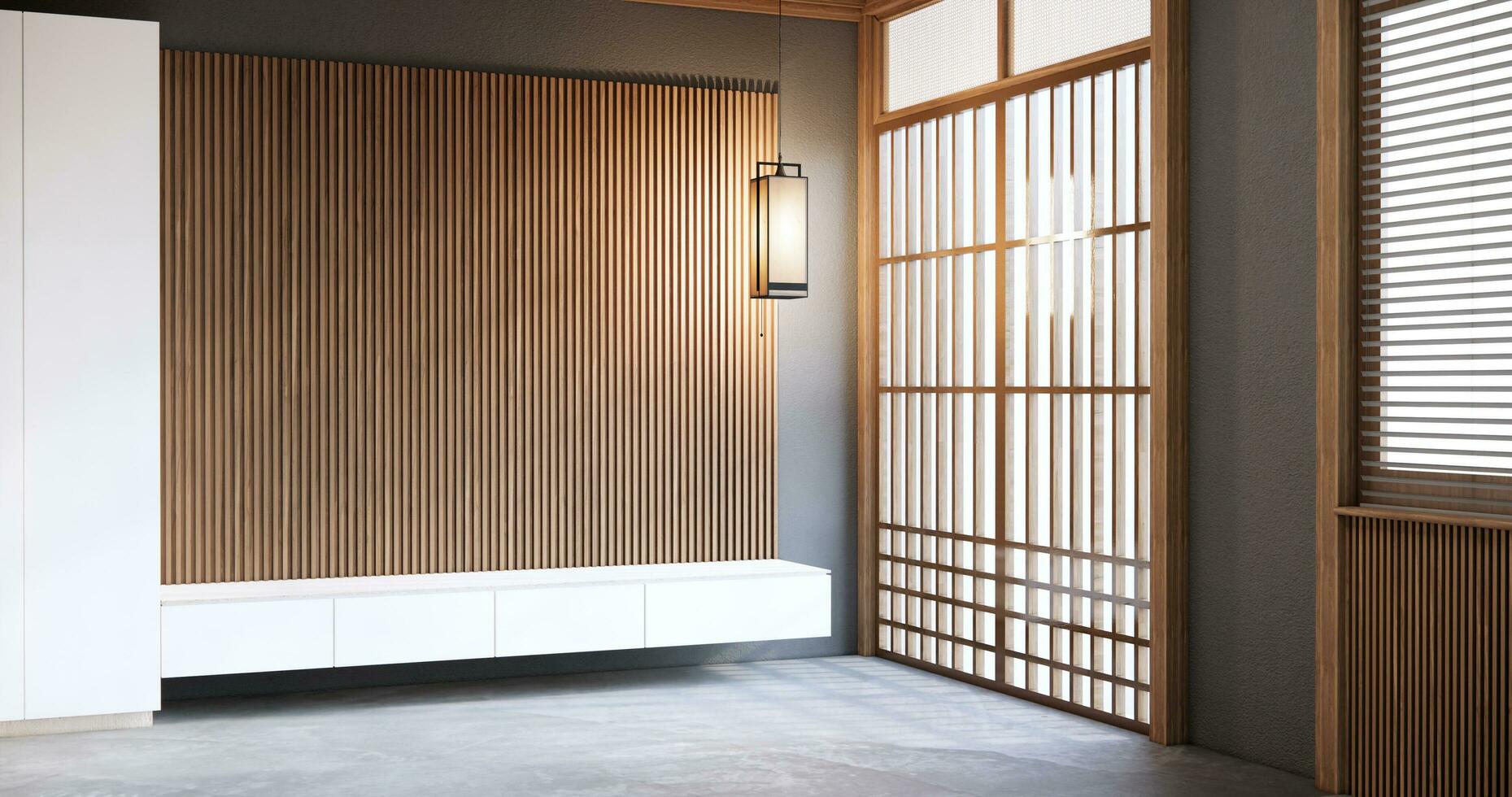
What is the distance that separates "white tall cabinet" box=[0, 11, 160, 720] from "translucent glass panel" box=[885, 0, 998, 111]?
131 inches

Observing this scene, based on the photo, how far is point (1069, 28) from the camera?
5617mm

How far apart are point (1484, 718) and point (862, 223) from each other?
12.4ft

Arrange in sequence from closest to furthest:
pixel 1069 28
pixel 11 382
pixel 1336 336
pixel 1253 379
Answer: pixel 1336 336, pixel 1253 379, pixel 11 382, pixel 1069 28

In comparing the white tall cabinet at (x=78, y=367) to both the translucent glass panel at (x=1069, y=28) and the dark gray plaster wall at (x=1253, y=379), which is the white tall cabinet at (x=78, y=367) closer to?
the translucent glass panel at (x=1069, y=28)

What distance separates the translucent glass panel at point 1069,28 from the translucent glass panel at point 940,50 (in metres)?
0.17

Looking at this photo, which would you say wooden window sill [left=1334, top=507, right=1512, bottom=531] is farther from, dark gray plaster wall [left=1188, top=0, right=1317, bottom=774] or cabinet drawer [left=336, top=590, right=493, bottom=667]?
cabinet drawer [left=336, top=590, right=493, bottom=667]

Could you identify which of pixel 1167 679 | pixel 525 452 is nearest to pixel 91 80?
pixel 525 452

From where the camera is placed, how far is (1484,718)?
3.98 metres

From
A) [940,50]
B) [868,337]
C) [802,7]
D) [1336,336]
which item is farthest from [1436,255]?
[802,7]

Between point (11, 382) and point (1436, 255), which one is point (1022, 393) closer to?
point (1436, 255)

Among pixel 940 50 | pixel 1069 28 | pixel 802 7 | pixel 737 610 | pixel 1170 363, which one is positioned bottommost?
pixel 737 610

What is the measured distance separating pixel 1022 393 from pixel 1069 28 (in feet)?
4.90

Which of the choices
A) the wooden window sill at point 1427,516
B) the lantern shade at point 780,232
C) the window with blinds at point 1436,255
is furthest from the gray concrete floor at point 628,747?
the lantern shade at point 780,232

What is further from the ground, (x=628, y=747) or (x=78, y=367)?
(x=78, y=367)
